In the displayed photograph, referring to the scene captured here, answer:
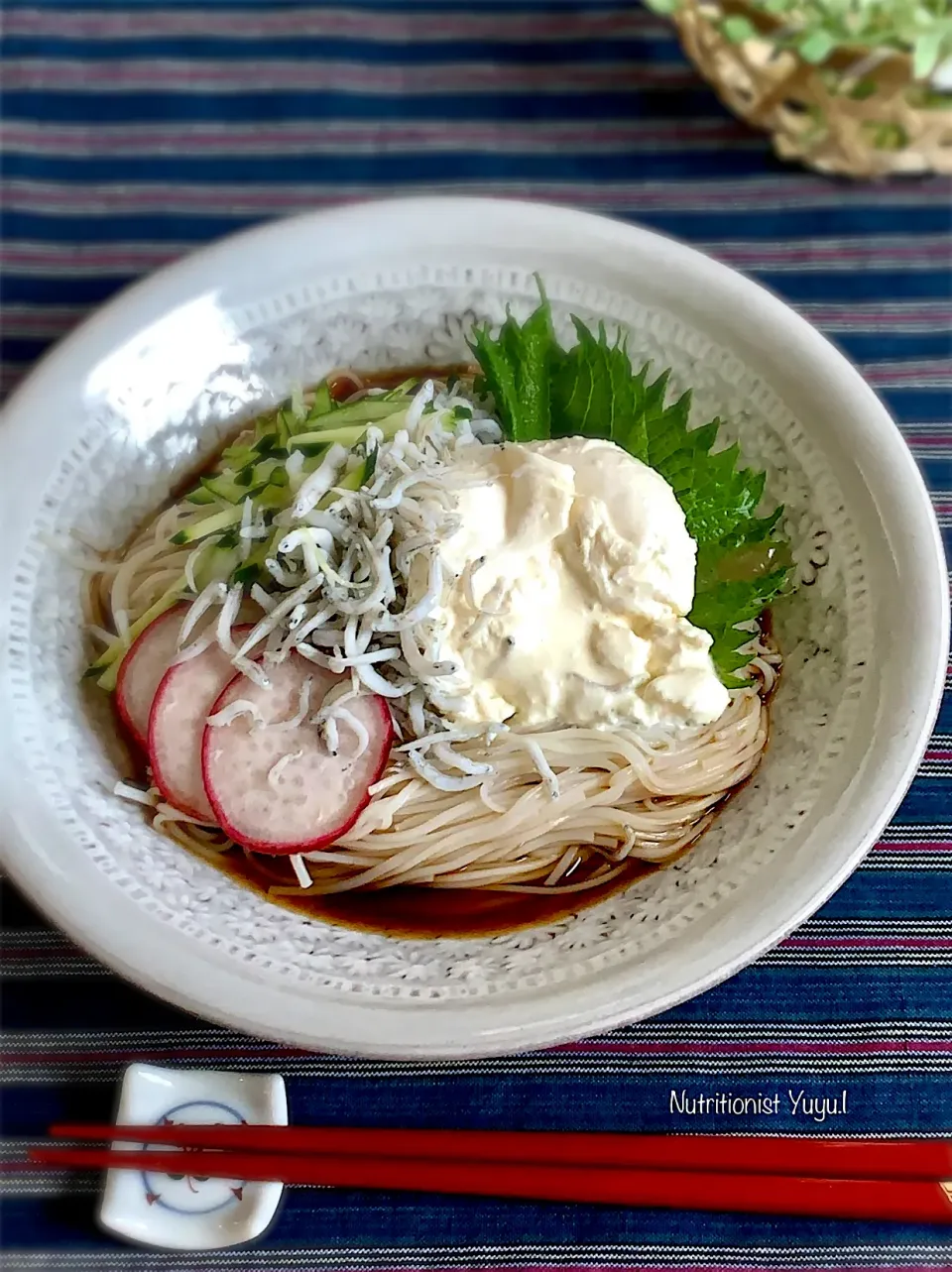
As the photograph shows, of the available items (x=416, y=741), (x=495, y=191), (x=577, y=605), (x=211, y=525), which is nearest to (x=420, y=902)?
(x=416, y=741)

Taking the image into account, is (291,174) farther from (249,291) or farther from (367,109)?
(249,291)

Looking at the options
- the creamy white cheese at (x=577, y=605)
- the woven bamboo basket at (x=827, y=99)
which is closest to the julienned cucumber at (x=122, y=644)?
the creamy white cheese at (x=577, y=605)

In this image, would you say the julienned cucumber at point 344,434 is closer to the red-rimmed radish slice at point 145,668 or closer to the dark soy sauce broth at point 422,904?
the red-rimmed radish slice at point 145,668

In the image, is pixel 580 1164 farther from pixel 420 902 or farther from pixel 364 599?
pixel 364 599

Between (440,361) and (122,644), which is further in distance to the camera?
(440,361)

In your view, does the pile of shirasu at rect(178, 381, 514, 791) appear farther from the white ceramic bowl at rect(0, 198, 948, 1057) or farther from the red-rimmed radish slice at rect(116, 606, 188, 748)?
the white ceramic bowl at rect(0, 198, 948, 1057)

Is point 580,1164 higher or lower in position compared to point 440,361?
lower
